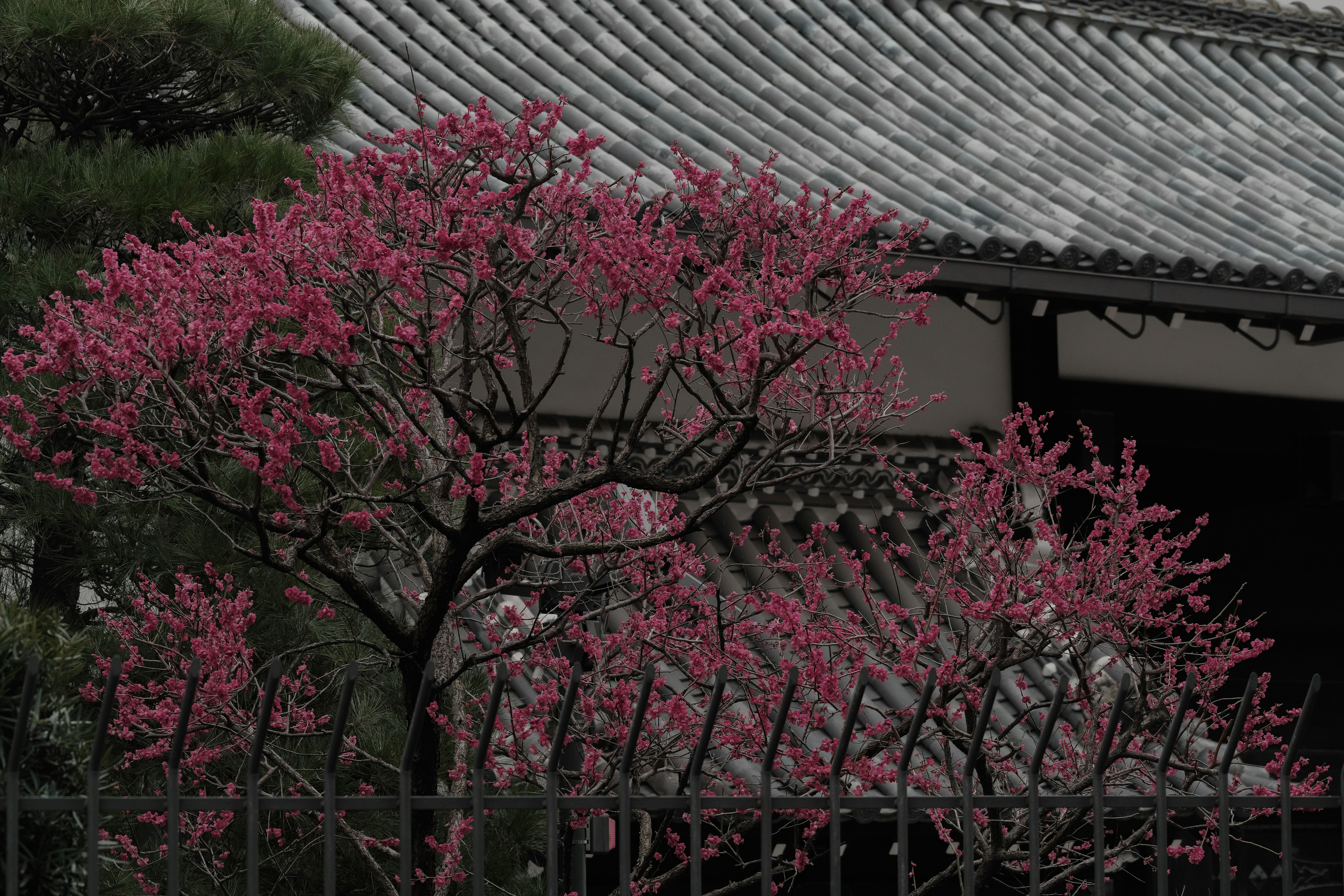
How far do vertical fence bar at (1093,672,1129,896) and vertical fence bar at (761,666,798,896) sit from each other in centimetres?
54

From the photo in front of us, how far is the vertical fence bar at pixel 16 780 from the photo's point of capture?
203 cm

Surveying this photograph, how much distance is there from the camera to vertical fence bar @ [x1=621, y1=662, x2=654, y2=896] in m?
2.30

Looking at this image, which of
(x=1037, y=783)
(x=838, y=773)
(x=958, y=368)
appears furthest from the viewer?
(x=958, y=368)

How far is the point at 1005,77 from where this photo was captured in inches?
360

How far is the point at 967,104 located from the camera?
863cm

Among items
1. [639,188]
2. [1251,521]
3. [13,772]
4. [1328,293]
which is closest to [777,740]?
[13,772]

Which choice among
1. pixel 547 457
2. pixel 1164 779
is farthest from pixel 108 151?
pixel 1164 779

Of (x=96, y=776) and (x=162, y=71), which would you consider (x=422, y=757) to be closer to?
(x=96, y=776)

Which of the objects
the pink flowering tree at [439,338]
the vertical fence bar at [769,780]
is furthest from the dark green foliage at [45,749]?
the vertical fence bar at [769,780]

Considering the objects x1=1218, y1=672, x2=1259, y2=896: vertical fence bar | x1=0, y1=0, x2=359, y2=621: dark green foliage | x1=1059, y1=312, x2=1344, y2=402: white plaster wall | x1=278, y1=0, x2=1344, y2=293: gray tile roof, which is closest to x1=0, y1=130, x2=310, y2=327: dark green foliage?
x1=0, y1=0, x2=359, y2=621: dark green foliage

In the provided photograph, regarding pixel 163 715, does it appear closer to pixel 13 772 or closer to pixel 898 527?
pixel 13 772

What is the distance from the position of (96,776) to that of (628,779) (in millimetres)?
764

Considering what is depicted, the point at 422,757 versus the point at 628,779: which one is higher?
the point at 628,779

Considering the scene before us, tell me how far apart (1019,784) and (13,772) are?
3.92 m
